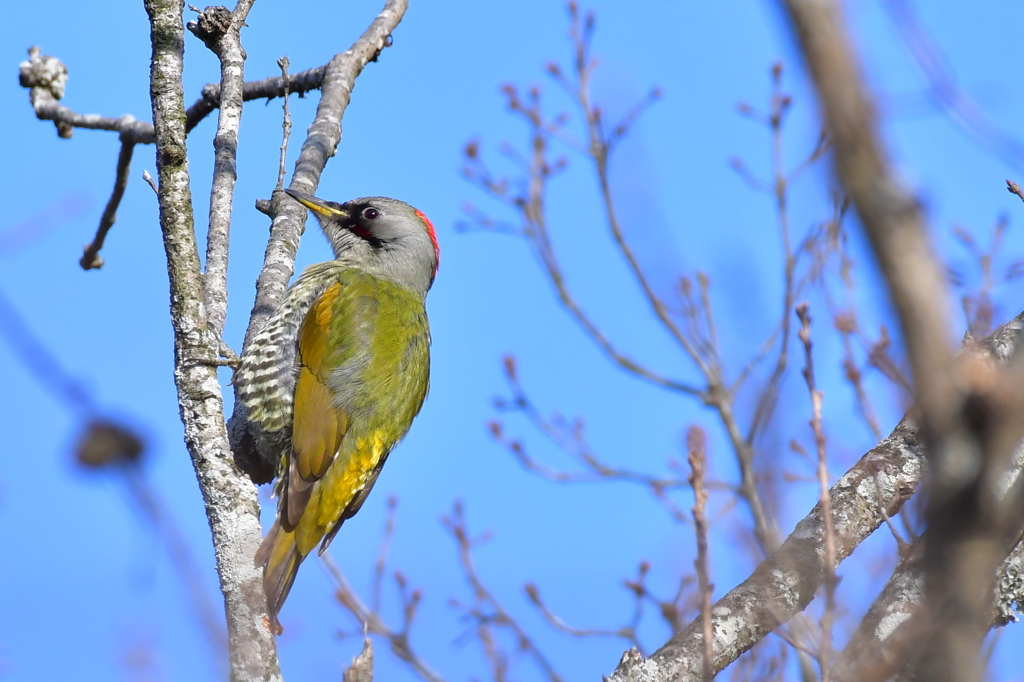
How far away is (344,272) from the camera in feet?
17.4

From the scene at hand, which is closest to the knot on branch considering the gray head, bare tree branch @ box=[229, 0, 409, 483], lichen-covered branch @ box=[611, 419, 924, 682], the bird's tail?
bare tree branch @ box=[229, 0, 409, 483]

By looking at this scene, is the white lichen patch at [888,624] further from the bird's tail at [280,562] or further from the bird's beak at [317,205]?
the bird's beak at [317,205]

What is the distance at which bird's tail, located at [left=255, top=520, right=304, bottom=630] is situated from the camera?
12.7 ft

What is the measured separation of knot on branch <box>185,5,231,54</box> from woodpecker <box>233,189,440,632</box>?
859 mm

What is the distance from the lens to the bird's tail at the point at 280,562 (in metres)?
3.87

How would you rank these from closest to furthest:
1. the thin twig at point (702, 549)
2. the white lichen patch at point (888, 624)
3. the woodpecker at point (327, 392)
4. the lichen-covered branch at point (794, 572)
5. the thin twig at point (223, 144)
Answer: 1. the thin twig at point (702, 549)
2. the white lichen patch at point (888, 624)
3. the lichen-covered branch at point (794, 572)
4. the thin twig at point (223, 144)
5. the woodpecker at point (327, 392)

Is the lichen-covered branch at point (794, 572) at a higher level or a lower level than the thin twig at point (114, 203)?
lower

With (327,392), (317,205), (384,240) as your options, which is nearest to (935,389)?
(327,392)

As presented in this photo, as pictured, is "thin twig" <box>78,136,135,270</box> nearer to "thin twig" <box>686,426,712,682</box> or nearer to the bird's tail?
the bird's tail

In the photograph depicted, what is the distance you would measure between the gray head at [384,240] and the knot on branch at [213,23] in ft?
3.69

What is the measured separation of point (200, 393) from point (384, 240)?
8.44 ft

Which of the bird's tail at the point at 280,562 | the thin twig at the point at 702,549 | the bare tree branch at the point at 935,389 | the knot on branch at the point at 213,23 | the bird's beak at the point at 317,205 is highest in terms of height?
the knot on branch at the point at 213,23

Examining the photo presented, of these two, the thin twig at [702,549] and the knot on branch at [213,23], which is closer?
the thin twig at [702,549]

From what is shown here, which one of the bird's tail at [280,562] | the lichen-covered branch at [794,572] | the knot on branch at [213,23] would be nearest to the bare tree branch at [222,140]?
the knot on branch at [213,23]
